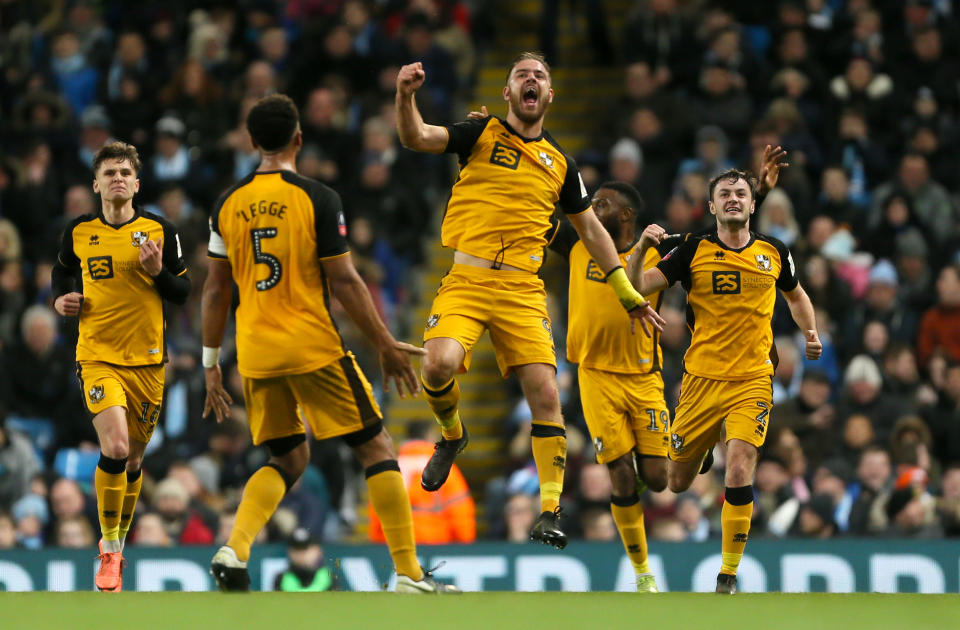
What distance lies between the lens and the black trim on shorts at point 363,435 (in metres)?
8.54

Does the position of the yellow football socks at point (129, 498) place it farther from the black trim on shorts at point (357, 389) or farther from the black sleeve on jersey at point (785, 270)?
the black sleeve on jersey at point (785, 270)

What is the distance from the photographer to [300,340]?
840 cm

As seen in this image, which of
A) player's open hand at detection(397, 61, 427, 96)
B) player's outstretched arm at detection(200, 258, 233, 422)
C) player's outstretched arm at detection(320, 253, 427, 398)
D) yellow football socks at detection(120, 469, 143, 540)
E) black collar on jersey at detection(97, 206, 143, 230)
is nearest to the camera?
player's outstretched arm at detection(320, 253, 427, 398)

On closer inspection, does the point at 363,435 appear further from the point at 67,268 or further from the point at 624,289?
the point at 67,268

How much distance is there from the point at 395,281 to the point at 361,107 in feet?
7.59

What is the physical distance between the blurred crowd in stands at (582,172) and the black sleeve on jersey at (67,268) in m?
3.96

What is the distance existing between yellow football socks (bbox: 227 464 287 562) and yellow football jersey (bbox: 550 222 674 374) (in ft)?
10.2

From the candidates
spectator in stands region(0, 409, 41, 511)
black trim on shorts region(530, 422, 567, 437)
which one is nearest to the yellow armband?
black trim on shorts region(530, 422, 567, 437)

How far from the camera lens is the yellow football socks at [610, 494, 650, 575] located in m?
11.1

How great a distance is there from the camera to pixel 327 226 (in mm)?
8312

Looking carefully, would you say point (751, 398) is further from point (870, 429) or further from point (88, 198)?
point (88, 198)

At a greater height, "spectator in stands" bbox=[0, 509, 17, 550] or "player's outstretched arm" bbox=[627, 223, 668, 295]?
"player's outstretched arm" bbox=[627, 223, 668, 295]

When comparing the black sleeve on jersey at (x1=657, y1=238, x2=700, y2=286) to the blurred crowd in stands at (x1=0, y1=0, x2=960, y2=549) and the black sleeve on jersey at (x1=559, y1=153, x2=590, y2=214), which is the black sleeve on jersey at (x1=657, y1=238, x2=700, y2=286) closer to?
the black sleeve on jersey at (x1=559, y1=153, x2=590, y2=214)

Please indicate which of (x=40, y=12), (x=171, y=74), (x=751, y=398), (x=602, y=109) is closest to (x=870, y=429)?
(x=751, y=398)
